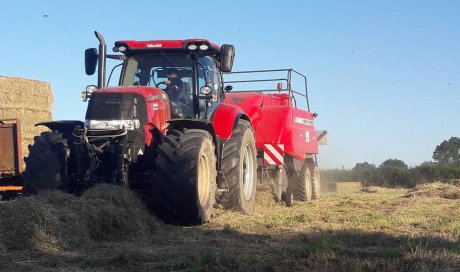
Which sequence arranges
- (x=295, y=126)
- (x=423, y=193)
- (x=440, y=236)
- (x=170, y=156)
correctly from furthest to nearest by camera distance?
(x=423, y=193)
(x=295, y=126)
(x=170, y=156)
(x=440, y=236)

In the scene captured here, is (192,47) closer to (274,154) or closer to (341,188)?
(274,154)

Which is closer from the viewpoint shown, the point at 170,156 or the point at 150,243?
the point at 150,243

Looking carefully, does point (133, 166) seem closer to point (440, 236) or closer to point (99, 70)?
point (99, 70)

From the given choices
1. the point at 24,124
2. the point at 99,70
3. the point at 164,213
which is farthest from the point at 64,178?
the point at 24,124

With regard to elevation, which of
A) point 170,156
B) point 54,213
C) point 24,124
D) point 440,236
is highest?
point 24,124

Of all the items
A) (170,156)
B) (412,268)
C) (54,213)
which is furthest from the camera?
(170,156)

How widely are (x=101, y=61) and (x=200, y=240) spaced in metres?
3.75

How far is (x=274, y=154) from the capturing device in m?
12.6

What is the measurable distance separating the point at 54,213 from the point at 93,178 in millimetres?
1494

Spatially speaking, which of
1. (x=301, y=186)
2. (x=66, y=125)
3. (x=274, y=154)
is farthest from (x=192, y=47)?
(x=301, y=186)

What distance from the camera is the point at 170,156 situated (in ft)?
25.1

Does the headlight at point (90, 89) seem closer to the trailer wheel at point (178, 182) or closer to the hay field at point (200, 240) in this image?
the trailer wheel at point (178, 182)

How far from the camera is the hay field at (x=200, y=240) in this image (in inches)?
201

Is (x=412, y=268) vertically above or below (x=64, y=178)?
below
